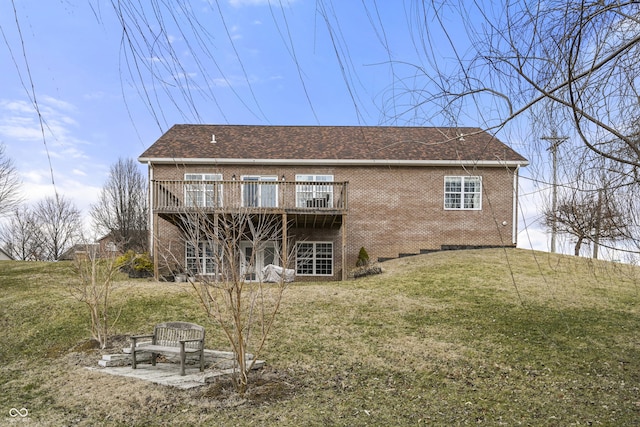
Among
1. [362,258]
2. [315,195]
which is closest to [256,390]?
[315,195]

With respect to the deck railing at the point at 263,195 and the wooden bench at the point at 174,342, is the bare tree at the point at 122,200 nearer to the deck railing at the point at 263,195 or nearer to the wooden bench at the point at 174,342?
the deck railing at the point at 263,195

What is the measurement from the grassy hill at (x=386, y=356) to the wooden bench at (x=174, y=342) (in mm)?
720

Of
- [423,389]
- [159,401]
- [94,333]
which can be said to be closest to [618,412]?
[423,389]

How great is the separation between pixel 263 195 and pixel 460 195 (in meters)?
8.44

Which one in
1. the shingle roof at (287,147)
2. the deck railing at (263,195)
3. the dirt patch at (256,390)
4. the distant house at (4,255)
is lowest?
the distant house at (4,255)

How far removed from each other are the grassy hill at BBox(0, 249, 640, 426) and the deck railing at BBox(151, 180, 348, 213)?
9.19 ft

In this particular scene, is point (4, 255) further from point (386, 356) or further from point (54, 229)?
point (386, 356)

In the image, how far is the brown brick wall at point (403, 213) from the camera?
67.9 ft

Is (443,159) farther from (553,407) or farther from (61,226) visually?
(61,226)

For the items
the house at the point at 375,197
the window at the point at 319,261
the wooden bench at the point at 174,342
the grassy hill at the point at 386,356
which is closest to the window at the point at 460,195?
the house at the point at 375,197

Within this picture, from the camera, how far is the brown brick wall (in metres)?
20.7

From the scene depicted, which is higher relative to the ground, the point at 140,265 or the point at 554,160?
the point at 554,160

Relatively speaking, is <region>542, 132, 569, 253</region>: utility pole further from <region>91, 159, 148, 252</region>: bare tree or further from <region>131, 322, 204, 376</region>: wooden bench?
<region>91, 159, 148, 252</region>: bare tree

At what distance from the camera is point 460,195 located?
20.9 meters
